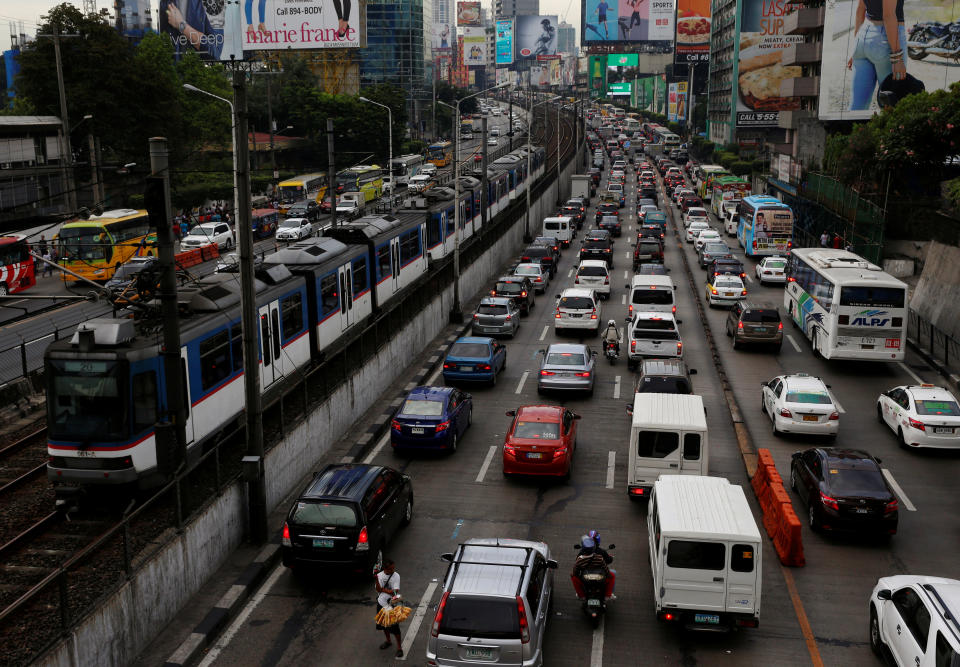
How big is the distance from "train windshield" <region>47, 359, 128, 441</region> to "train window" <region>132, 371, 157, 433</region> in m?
0.24

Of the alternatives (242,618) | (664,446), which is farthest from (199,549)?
(664,446)

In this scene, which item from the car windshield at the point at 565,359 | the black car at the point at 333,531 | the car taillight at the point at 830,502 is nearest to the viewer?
the black car at the point at 333,531

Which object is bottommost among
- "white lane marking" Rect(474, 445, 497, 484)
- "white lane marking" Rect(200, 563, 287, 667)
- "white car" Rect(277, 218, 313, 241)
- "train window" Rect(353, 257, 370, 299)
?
"white lane marking" Rect(474, 445, 497, 484)

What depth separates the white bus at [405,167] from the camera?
9138 cm

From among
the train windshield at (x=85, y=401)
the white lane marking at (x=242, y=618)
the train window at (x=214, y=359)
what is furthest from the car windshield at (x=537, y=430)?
the train windshield at (x=85, y=401)

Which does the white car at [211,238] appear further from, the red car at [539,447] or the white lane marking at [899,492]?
the white lane marking at [899,492]

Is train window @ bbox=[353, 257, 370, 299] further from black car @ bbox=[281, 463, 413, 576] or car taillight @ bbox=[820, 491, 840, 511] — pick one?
car taillight @ bbox=[820, 491, 840, 511]

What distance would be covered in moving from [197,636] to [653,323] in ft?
62.6

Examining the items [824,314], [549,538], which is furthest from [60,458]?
[824,314]

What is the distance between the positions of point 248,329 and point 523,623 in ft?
23.8

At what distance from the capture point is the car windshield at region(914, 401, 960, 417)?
2194 centimetres

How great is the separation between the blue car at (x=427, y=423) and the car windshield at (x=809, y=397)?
8.26 metres

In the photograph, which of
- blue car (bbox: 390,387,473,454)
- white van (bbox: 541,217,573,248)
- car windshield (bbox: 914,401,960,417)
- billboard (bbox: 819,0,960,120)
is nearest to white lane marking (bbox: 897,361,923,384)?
car windshield (bbox: 914,401,960,417)

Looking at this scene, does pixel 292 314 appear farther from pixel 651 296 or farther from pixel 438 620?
pixel 651 296
